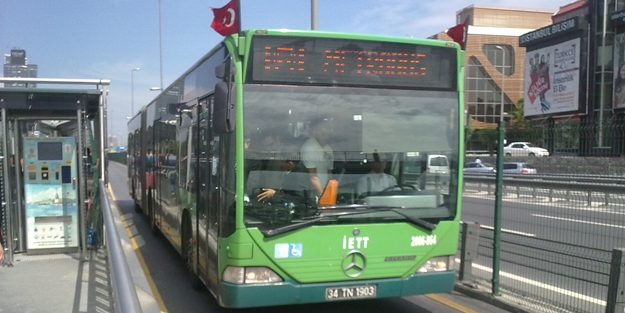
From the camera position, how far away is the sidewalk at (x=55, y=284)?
677 centimetres

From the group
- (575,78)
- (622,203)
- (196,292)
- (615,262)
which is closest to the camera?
(615,262)

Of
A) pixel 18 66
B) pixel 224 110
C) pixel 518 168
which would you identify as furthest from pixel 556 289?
pixel 18 66

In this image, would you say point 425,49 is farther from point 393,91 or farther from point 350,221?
point 350,221

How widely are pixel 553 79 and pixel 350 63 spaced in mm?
52629

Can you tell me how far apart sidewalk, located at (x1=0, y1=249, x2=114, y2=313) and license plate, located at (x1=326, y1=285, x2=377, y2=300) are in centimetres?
216

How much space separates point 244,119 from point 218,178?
918 millimetres

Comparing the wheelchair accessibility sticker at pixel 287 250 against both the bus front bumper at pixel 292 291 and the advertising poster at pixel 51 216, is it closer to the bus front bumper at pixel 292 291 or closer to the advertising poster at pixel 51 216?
the bus front bumper at pixel 292 291

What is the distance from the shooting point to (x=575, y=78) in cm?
5091

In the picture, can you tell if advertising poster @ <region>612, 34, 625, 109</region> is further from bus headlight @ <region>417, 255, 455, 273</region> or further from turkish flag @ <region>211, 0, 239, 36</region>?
turkish flag @ <region>211, 0, 239, 36</region>

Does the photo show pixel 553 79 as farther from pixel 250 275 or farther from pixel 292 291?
pixel 250 275

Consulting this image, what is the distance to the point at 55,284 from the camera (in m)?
7.80

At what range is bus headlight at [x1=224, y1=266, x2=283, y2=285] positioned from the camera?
5.56 m

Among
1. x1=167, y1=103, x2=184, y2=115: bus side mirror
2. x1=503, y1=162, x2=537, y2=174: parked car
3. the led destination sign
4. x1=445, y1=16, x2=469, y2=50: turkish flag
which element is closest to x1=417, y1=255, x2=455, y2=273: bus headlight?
the led destination sign

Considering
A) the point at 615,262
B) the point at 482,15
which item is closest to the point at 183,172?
the point at 615,262
